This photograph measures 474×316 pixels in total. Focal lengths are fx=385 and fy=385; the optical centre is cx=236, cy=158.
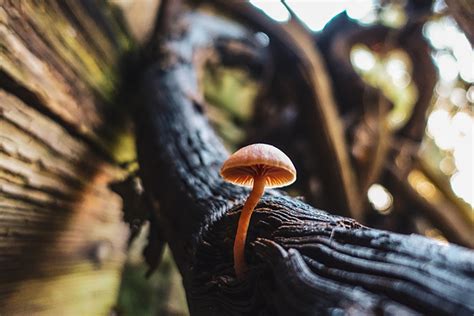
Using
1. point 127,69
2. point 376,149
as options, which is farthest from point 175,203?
point 376,149

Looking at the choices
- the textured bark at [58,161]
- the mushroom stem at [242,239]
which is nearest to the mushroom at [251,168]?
the mushroom stem at [242,239]

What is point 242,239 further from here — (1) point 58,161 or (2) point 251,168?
(1) point 58,161

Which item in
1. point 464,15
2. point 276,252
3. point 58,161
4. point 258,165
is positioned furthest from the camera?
point 464,15

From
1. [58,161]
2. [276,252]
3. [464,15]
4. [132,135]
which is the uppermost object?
[464,15]

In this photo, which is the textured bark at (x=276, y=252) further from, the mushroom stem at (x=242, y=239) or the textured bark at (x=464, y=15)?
the textured bark at (x=464, y=15)

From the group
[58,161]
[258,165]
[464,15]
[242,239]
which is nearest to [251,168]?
[258,165]

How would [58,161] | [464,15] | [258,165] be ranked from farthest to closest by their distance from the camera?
1. [464,15]
2. [58,161]
3. [258,165]

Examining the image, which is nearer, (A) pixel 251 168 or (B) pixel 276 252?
(B) pixel 276 252
